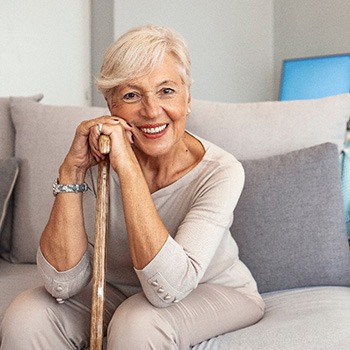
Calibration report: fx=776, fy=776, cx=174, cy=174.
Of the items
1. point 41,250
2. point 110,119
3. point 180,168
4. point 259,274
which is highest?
point 110,119

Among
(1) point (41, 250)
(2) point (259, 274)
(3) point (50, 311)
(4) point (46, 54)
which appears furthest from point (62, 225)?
(4) point (46, 54)

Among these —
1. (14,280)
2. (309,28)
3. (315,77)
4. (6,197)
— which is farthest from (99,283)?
(309,28)

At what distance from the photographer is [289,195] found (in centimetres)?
221

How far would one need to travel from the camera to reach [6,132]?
2627 mm

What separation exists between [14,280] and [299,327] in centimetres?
91

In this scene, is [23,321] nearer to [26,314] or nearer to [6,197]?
[26,314]

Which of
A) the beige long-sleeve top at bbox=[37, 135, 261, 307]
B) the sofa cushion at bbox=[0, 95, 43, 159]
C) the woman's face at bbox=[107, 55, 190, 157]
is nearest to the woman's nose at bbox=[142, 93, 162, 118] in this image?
the woman's face at bbox=[107, 55, 190, 157]

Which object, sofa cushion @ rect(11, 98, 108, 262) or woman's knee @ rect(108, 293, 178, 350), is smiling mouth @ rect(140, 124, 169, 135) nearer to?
woman's knee @ rect(108, 293, 178, 350)

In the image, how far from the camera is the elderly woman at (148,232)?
5.54 feet

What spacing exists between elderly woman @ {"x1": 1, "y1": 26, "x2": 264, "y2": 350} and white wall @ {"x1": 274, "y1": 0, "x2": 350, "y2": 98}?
251cm

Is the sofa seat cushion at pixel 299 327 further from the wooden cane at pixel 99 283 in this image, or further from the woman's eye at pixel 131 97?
the woman's eye at pixel 131 97

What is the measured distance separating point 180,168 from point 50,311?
490 mm

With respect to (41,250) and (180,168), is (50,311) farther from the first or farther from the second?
(180,168)

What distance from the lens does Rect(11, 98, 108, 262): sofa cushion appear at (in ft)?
8.11
